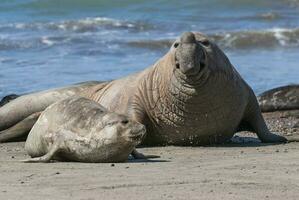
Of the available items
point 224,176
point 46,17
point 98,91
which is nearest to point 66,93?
point 98,91

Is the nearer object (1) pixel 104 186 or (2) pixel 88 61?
(1) pixel 104 186

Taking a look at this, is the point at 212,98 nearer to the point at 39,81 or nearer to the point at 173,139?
the point at 173,139

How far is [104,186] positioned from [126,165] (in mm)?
→ 1181

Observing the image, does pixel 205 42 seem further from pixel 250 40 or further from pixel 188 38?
pixel 250 40

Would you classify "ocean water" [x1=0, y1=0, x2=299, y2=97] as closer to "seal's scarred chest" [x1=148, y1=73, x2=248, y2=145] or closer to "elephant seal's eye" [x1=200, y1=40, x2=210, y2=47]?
"seal's scarred chest" [x1=148, y1=73, x2=248, y2=145]

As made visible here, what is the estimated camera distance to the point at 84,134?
7293 mm

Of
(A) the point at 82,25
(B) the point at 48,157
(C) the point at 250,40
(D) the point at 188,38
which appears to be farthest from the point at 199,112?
(A) the point at 82,25

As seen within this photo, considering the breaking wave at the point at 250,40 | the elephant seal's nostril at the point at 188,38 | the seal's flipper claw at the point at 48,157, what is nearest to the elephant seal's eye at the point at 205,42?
the elephant seal's nostril at the point at 188,38

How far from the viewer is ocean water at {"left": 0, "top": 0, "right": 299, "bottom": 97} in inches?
612

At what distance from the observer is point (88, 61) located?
58.3ft

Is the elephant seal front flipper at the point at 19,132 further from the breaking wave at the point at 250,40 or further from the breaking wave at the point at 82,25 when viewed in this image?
the breaking wave at the point at 82,25

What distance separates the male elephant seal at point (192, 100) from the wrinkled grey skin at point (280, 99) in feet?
6.87

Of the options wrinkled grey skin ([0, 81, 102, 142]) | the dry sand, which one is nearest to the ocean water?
wrinkled grey skin ([0, 81, 102, 142])

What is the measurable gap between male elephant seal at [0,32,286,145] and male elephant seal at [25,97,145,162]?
3.93ft
